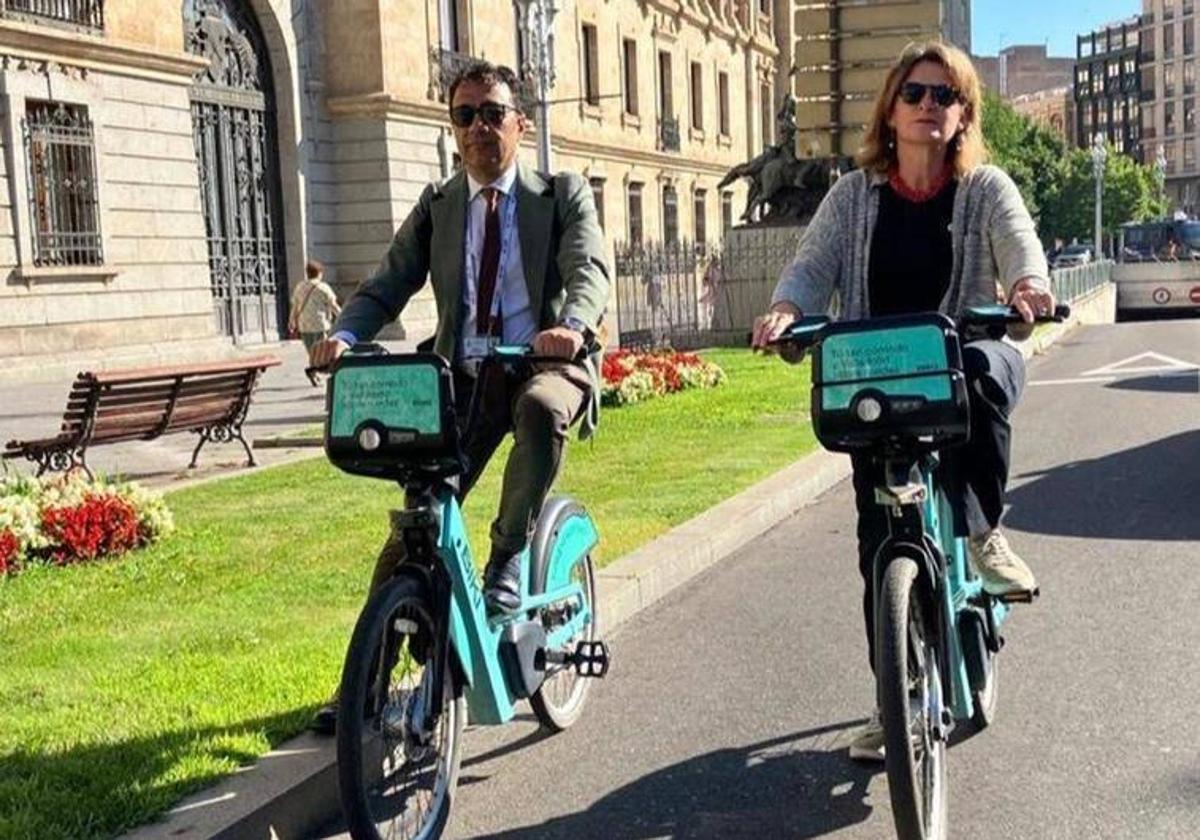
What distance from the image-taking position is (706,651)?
5555 mm

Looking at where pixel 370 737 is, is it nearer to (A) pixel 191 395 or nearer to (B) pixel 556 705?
(B) pixel 556 705

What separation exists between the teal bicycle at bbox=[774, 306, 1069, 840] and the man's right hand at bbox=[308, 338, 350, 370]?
123 cm

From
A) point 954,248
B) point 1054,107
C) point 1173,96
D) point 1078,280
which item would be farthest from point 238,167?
point 1054,107

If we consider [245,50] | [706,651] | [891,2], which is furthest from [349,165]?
[706,651]

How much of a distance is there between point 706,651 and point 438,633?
2.23 meters

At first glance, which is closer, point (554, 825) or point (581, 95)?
point (554, 825)

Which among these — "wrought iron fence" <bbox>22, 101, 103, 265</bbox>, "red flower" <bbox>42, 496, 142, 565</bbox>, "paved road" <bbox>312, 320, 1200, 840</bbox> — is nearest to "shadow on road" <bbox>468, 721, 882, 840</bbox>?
"paved road" <bbox>312, 320, 1200, 840</bbox>

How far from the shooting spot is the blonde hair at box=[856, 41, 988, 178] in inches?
151

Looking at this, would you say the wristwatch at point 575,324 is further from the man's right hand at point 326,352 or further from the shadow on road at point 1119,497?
the shadow on road at point 1119,497

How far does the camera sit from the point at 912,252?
3871mm

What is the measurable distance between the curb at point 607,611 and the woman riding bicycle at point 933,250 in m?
1.60

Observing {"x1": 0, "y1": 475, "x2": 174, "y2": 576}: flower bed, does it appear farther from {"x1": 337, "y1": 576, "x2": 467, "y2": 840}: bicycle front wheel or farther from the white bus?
the white bus

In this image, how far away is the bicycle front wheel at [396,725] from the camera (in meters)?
3.21

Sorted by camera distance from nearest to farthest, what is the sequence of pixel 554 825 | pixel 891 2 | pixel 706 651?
pixel 554 825
pixel 706 651
pixel 891 2
